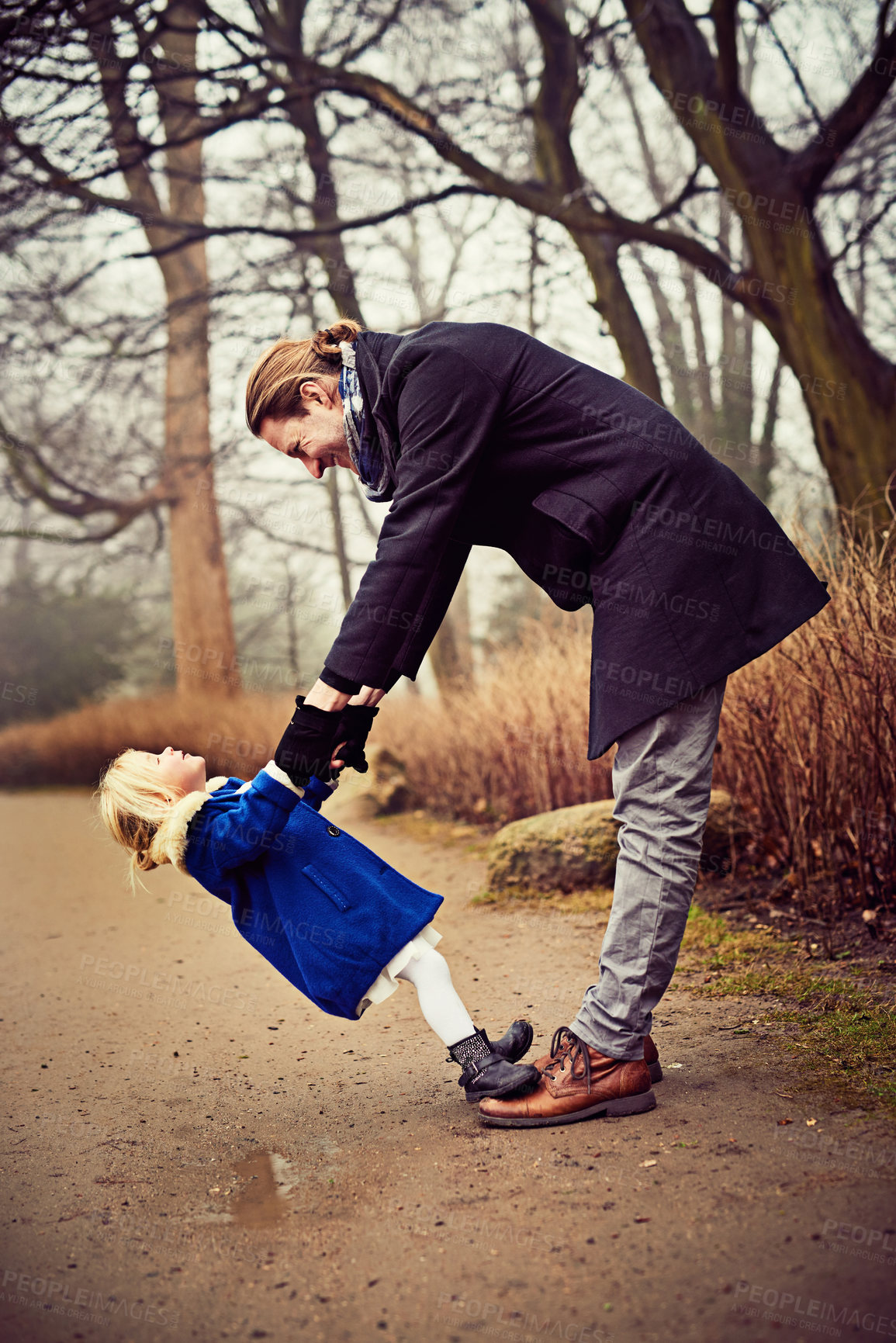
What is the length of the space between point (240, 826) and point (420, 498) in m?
0.83

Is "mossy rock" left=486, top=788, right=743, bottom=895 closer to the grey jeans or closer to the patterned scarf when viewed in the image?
the grey jeans

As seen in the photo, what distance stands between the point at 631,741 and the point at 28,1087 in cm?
209

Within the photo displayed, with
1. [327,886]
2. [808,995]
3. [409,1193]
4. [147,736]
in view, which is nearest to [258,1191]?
[409,1193]

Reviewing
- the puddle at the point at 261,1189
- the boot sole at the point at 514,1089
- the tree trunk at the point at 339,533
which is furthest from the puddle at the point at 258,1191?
the tree trunk at the point at 339,533

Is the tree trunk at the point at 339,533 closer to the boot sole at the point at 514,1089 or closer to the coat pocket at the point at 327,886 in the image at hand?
the coat pocket at the point at 327,886

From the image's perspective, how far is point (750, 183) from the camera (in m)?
5.48

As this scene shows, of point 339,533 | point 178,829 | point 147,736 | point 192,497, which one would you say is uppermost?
point 192,497

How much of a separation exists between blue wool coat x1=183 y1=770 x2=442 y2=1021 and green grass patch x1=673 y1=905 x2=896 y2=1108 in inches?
41.8

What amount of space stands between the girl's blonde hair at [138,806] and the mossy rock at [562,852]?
2.51 meters

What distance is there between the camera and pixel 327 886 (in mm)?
2391

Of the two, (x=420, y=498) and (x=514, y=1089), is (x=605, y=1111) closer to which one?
(x=514, y=1089)

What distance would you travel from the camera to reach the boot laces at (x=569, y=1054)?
226 centimetres

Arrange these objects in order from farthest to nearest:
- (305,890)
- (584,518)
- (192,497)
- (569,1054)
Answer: (192,497), (305,890), (569,1054), (584,518)

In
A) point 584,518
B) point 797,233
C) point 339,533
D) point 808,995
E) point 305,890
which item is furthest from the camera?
point 339,533
